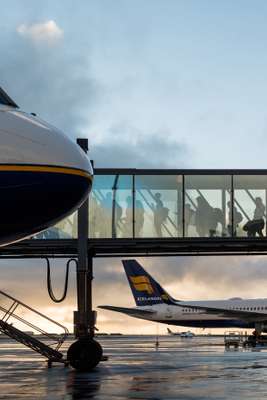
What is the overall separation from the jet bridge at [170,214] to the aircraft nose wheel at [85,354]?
7067mm

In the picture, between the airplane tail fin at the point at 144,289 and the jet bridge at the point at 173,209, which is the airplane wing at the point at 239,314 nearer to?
the airplane tail fin at the point at 144,289

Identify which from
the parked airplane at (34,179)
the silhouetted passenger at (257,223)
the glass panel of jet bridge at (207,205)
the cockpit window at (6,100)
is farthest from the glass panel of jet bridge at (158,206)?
the parked airplane at (34,179)

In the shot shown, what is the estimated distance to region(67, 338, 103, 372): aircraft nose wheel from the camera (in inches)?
858

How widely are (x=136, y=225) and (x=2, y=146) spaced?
19.6 meters

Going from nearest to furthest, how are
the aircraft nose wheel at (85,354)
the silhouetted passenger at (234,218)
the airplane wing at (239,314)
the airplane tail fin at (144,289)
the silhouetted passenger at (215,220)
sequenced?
the aircraft nose wheel at (85,354)
the silhouetted passenger at (215,220)
the silhouetted passenger at (234,218)
the airplane wing at (239,314)
the airplane tail fin at (144,289)

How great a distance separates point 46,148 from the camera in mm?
10945

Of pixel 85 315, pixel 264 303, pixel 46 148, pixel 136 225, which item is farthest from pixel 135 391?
pixel 264 303

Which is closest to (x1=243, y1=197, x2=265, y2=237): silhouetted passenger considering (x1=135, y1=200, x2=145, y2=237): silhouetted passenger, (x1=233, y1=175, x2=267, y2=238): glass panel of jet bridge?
(x1=233, y1=175, x2=267, y2=238): glass panel of jet bridge

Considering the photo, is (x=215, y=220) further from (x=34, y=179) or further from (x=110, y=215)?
(x=34, y=179)

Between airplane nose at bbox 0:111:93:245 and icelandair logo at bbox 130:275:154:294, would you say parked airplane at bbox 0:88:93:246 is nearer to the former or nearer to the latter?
airplane nose at bbox 0:111:93:245

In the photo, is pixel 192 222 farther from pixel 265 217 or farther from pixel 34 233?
pixel 34 233

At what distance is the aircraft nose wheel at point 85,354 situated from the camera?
21.8 metres

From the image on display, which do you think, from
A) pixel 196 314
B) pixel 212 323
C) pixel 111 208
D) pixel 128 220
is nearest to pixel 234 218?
pixel 128 220

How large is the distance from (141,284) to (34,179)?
62407mm
